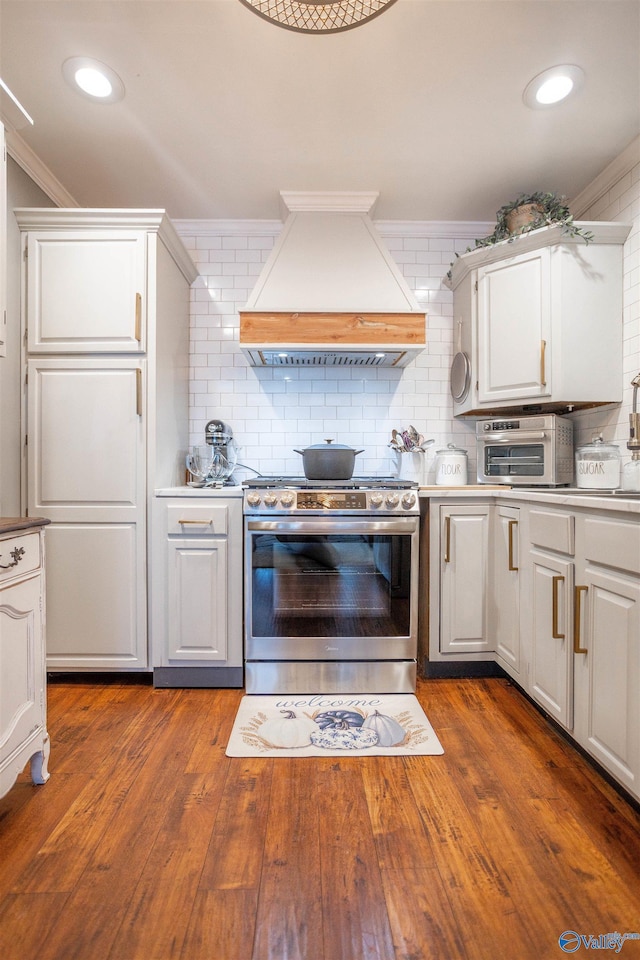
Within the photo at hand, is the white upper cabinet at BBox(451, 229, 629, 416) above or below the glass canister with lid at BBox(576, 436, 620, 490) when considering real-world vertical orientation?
above

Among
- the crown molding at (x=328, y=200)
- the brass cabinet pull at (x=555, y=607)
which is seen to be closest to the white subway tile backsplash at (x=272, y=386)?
the crown molding at (x=328, y=200)

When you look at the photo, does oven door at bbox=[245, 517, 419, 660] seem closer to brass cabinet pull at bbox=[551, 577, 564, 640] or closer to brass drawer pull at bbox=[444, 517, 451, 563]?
brass drawer pull at bbox=[444, 517, 451, 563]

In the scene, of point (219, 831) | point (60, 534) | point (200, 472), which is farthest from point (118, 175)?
point (219, 831)

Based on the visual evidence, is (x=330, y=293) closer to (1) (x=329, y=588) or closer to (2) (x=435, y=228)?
(2) (x=435, y=228)

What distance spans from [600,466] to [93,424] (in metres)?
2.33

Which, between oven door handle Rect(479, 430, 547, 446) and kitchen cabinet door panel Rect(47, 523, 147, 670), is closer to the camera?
kitchen cabinet door panel Rect(47, 523, 147, 670)

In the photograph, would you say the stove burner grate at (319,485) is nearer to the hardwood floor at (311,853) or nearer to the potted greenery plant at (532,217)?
the hardwood floor at (311,853)

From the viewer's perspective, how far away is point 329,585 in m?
2.35

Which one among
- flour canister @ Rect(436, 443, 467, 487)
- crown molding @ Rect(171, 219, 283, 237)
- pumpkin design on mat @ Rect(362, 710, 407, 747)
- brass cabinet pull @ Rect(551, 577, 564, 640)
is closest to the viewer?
brass cabinet pull @ Rect(551, 577, 564, 640)

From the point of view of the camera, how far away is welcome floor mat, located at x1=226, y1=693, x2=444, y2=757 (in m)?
1.85

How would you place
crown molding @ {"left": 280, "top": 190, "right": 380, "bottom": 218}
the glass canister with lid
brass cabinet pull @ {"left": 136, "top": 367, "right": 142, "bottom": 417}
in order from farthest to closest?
crown molding @ {"left": 280, "top": 190, "right": 380, "bottom": 218}
brass cabinet pull @ {"left": 136, "top": 367, "right": 142, "bottom": 417}
the glass canister with lid

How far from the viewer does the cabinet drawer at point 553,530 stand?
1753 mm

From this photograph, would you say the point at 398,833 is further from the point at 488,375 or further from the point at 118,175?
the point at 118,175

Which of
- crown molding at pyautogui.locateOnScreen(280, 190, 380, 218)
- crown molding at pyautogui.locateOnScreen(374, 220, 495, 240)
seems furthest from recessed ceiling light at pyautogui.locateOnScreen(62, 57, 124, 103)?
crown molding at pyautogui.locateOnScreen(374, 220, 495, 240)
